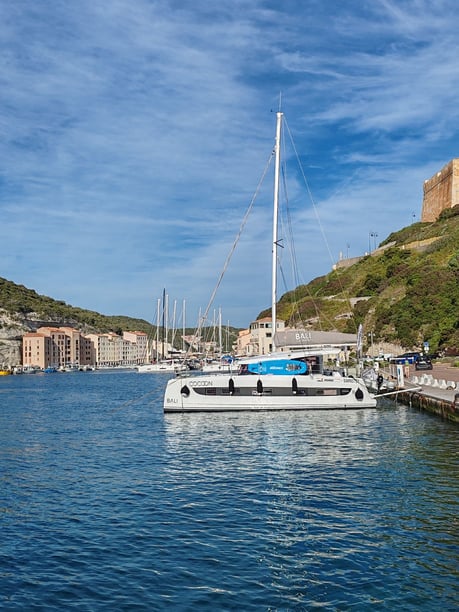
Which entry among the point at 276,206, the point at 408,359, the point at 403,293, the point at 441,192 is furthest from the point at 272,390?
the point at 441,192

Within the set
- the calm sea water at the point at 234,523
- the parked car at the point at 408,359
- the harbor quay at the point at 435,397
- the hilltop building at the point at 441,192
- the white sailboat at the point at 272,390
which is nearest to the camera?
the calm sea water at the point at 234,523

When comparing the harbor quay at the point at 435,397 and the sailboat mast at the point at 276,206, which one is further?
the sailboat mast at the point at 276,206

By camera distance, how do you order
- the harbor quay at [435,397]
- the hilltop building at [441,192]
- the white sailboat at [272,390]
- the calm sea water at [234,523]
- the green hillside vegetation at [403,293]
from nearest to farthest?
the calm sea water at [234,523] → the harbor quay at [435,397] → the white sailboat at [272,390] → the green hillside vegetation at [403,293] → the hilltop building at [441,192]

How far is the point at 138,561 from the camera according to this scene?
11.6 m

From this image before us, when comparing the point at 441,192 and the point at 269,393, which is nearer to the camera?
the point at 269,393

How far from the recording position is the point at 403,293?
90.6m

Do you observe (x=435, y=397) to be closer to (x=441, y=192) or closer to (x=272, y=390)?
(x=272, y=390)

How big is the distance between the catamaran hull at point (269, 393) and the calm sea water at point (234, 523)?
6991 mm

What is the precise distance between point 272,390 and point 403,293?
61432 mm

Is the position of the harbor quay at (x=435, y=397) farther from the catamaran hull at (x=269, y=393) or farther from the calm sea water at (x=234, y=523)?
the catamaran hull at (x=269, y=393)

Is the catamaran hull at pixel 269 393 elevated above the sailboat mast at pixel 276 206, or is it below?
below

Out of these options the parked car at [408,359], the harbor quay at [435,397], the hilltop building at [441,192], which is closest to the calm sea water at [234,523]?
the harbor quay at [435,397]

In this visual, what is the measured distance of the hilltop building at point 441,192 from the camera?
348ft

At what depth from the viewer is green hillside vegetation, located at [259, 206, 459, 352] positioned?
76875 millimetres
